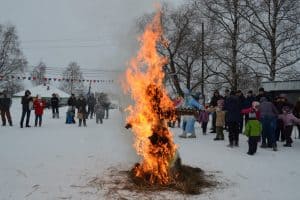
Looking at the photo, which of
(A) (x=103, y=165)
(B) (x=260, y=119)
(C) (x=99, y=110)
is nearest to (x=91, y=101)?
(C) (x=99, y=110)

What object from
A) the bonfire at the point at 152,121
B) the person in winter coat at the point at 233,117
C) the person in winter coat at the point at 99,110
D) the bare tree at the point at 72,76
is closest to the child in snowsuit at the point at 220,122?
the person in winter coat at the point at 233,117

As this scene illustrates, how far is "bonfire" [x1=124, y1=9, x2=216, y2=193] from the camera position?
849 cm

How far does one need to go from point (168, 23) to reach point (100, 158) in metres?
28.7

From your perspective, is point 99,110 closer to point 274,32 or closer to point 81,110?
point 81,110

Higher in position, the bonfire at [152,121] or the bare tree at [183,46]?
the bare tree at [183,46]

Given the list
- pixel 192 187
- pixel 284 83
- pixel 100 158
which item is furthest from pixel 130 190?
pixel 284 83

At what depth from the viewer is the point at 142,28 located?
9.65 metres

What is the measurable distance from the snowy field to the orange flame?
1070mm

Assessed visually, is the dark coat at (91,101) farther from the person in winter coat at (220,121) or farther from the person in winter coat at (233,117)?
the person in winter coat at (233,117)

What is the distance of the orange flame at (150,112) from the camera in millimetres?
8570

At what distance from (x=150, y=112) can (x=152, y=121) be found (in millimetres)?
214

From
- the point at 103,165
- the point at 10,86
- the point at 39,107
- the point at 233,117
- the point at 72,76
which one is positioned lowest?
the point at 103,165

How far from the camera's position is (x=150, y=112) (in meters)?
8.80

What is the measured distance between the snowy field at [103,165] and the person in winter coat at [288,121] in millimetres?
438
